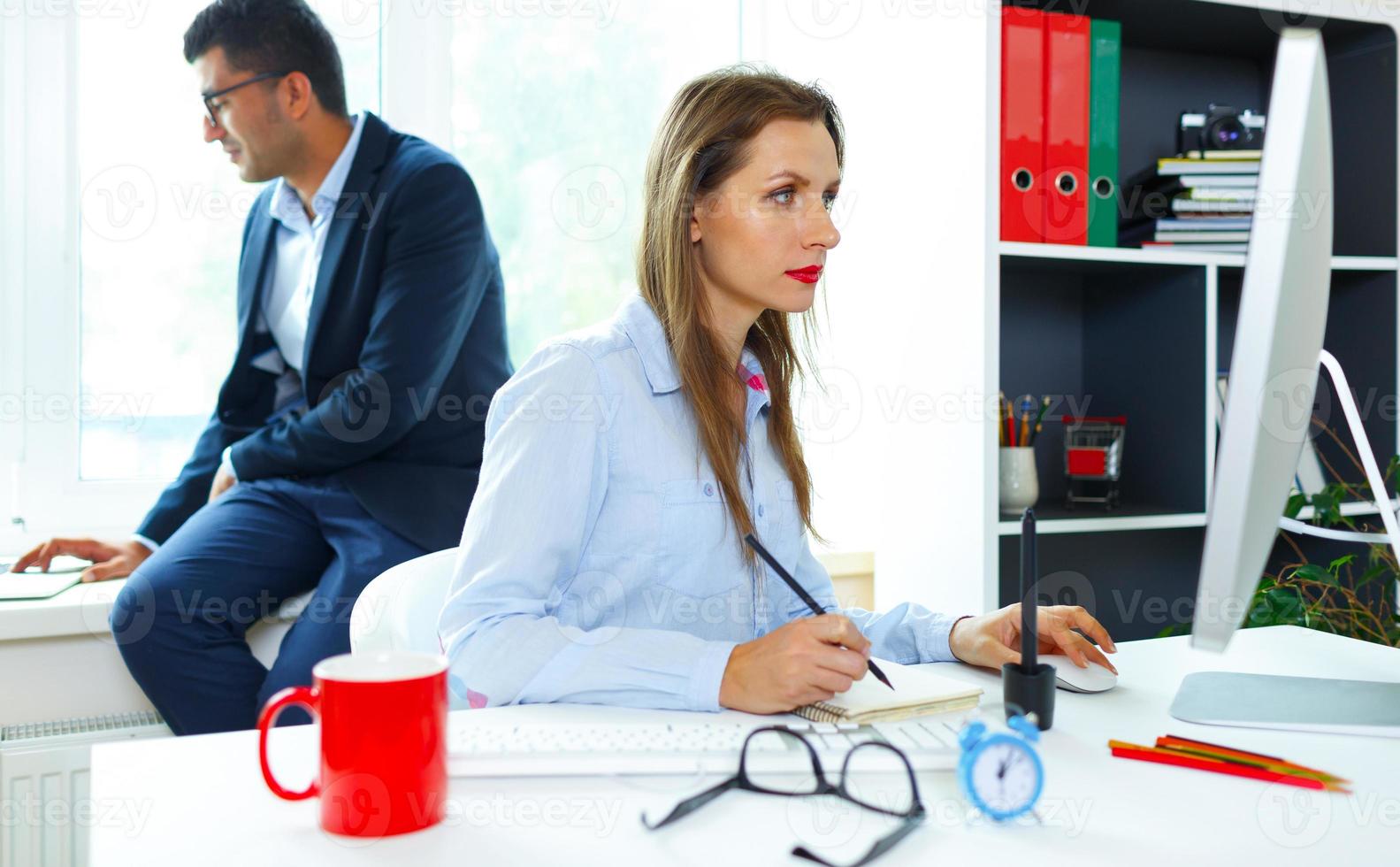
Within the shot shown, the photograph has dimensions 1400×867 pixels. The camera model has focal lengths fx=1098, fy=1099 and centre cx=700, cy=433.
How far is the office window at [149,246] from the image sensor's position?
2.03 metres

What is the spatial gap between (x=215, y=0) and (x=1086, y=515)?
1.83m

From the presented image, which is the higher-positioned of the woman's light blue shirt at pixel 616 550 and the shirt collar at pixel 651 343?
the shirt collar at pixel 651 343

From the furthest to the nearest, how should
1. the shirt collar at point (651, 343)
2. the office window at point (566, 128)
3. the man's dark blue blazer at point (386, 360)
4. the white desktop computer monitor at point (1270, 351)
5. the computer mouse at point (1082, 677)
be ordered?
the office window at point (566, 128), the man's dark blue blazer at point (386, 360), the shirt collar at point (651, 343), the computer mouse at point (1082, 677), the white desktop computer monitor at point (1270, 351)

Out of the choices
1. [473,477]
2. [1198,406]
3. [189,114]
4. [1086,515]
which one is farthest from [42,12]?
[1198,406]

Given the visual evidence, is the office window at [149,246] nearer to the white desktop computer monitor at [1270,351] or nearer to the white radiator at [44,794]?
the white radiator at [44,794]

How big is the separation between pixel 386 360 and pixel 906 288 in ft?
3.13

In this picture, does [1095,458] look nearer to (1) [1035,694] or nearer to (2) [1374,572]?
(2) [1374,572]

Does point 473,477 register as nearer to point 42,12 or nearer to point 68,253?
point 68,253

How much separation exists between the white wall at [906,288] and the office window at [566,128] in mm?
243

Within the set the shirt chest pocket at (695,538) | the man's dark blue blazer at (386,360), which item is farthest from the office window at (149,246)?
the shirt chest pocket at (695,538)

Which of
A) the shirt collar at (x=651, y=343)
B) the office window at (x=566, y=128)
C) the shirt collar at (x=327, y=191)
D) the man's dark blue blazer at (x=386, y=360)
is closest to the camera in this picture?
the shirt collar at (x=651, y=343)

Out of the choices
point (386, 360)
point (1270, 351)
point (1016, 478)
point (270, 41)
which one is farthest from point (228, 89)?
point (1270, 351)

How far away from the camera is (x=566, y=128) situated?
7.69 ft

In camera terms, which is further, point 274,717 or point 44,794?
point 44,794
